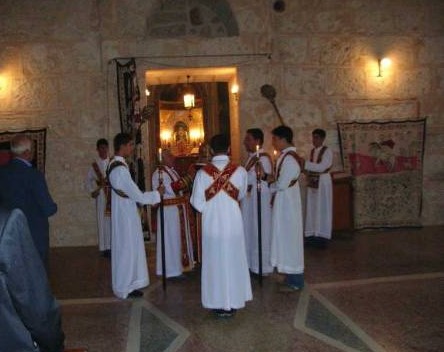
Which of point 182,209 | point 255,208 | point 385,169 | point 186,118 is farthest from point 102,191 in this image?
point 186,118

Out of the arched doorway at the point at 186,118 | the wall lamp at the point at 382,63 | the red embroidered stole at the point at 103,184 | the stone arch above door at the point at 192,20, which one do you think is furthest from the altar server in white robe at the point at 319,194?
the arched doorway at the point at 186,118

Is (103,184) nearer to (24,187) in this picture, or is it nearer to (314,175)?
(24,187)

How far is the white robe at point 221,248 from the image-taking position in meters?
4.59

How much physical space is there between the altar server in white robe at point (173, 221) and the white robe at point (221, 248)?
1.43m

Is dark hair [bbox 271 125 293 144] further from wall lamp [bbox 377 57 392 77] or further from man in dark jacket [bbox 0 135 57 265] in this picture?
wall lamp [bbox 377 57 392 77]

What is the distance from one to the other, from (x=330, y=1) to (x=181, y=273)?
5603mm

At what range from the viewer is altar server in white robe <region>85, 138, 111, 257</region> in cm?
751

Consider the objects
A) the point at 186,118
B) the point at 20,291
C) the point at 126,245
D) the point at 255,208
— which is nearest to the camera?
the point at 20,291

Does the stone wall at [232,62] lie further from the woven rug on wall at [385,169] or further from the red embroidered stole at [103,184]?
the red embroidered stole at [103,184]

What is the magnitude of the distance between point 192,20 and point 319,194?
12.5 feet

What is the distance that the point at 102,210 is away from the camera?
765 centimetres

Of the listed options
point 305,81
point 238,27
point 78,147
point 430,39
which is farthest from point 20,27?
point 430,39

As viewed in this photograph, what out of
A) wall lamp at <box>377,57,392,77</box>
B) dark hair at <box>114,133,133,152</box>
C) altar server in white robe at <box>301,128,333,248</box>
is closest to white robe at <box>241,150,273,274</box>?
dark hair at <box>114,133,133,152</box>

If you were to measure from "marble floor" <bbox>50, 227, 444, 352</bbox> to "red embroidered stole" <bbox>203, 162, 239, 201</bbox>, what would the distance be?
1.19 metres
